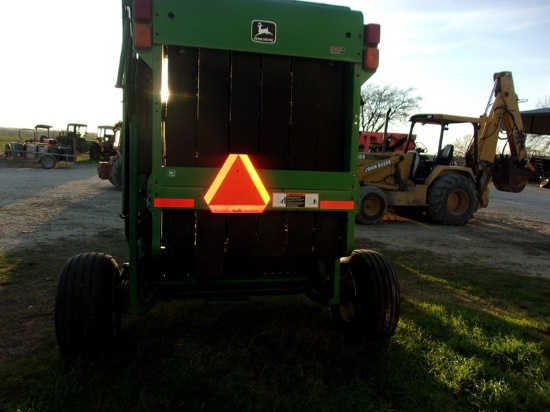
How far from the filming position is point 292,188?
289cm

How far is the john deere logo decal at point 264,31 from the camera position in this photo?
273 cm

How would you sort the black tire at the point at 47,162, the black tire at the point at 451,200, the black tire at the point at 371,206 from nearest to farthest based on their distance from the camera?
the black tire at the point at 371,206
the black tire at the point at 451,200
the black tire at the point at 47,162

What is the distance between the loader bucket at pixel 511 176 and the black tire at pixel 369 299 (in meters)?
8.59

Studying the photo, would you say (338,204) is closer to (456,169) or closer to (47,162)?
(456,169)

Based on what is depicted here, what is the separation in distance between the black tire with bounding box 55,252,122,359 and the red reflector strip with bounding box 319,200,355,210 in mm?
1589

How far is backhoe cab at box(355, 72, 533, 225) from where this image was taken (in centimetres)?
1032

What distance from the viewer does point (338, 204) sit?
9.77 feet

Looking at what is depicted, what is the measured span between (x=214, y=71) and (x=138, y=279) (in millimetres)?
1537

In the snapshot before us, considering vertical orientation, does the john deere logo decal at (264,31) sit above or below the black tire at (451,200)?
above

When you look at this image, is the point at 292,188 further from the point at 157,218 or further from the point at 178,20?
the point at 178,20

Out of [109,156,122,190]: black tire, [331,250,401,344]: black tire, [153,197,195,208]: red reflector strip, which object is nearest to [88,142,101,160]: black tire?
[109,156,122,190]: black tire

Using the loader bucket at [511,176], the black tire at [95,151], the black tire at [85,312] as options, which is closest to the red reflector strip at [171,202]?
the black tire at [85,312]

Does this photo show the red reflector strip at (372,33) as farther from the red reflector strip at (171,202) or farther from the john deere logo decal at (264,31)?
the red reflector strip at (171,202)

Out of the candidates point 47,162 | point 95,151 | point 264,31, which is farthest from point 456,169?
point 95,151
